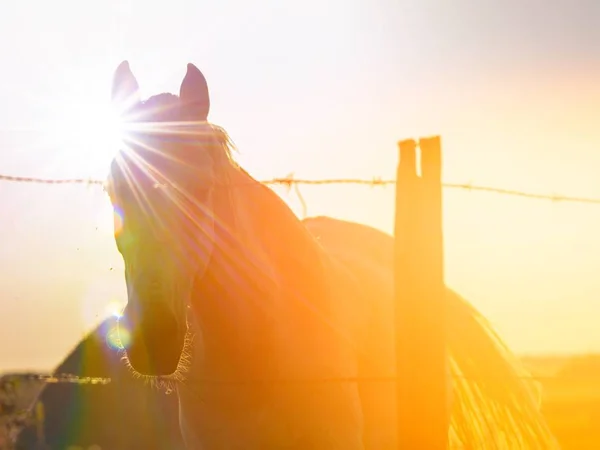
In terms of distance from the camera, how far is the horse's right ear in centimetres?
436

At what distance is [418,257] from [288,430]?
1.36 m

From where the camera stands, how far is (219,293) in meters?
4.12

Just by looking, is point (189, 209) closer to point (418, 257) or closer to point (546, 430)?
point (418, 257)

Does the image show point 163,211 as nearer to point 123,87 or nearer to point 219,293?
point 219,293

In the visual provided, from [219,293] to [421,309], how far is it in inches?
49.3

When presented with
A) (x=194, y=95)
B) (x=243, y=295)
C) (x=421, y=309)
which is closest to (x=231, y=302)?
(x=243, y=295)

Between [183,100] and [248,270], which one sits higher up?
[183,100]

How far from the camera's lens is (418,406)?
318cm

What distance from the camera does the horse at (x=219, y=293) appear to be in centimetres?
369

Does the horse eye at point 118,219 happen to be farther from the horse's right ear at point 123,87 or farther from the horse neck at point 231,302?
the horse's right ear at point 123,87

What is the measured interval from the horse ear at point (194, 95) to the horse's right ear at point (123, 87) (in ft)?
1.24

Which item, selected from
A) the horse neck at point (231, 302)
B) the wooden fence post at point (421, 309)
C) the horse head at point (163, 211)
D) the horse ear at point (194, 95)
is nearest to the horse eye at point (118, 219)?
the horse head at point (163, 211)

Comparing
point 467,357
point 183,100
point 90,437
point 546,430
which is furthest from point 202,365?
point 90,437

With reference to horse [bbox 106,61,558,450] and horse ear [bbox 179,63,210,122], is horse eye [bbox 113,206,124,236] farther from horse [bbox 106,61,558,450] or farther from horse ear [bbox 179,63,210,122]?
horse ear [bbox 179,63,210,122]
